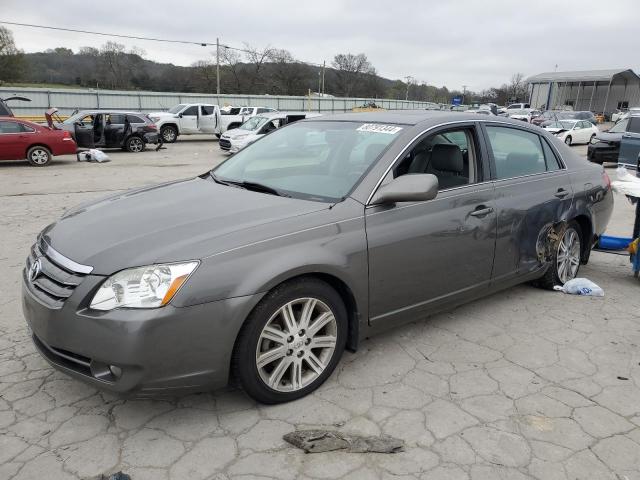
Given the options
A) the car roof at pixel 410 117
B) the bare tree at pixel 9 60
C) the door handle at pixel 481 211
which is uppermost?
the bare tree at pixel 9 60

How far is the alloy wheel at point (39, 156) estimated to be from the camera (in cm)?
1409

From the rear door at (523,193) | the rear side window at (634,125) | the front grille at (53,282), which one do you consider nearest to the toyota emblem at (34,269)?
the front grille at (53,282)

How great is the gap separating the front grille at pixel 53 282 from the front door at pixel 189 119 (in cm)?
2286

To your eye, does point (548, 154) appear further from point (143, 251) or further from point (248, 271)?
point (143, 251)

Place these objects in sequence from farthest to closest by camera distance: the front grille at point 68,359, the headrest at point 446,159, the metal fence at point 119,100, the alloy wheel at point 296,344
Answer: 1. the metal fence at point 119,100
2. the headrest at point 446,159
3. the alloy wheel at point 296,344
4. the front grille at point 68,359

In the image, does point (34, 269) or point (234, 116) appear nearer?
point (34, 269)

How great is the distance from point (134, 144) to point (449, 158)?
56.4 ft

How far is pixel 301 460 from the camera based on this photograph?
2.41 meters

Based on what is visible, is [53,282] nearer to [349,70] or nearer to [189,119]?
[189,119]

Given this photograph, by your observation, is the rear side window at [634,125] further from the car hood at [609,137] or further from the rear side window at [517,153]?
the rear side window at [517,153]

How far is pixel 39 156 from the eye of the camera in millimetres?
14180

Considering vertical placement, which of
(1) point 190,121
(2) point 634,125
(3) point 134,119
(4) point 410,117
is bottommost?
(1) point 190,121

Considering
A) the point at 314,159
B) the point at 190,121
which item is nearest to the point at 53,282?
the point at 314,159

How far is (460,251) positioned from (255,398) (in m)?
1.73
